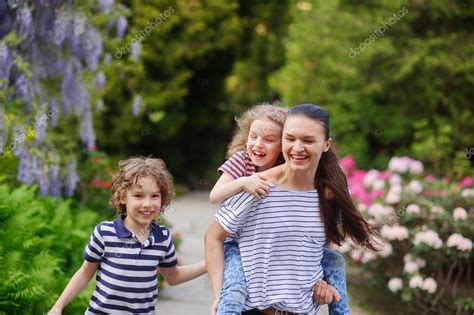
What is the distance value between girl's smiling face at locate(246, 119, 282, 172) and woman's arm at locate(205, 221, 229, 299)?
0.37m

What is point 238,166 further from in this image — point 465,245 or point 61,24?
point 61,24

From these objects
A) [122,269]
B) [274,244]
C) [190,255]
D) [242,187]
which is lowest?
[190,255]

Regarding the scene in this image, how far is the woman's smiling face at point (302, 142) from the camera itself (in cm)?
266

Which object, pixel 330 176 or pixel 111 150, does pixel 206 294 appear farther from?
pixel 111 150

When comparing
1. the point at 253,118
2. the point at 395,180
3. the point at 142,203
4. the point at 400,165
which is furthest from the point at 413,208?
the point at 142,203

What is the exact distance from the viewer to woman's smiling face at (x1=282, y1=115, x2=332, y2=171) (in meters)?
2.66

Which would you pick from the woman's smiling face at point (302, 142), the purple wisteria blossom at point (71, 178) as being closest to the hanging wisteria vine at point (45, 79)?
the purple wisteria blossom at point (71, 178)

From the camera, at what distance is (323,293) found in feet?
9.06

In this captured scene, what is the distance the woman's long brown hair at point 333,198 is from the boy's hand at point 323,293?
0.19m

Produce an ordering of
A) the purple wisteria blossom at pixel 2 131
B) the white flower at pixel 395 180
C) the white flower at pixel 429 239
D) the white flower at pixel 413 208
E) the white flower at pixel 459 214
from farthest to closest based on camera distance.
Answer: the white flower at pixel 395 180 → the white flower at pixel 413 208 → the white flower at pixel 459 214 → the white flower at pixel 429 239 → the purple wisteria blossom at pixel 2 131

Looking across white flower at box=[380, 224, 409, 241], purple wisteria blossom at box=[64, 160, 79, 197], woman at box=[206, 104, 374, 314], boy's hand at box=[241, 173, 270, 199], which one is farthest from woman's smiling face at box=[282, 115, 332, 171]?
purple wisteria blossom at box=[64, 160, 79, 197]

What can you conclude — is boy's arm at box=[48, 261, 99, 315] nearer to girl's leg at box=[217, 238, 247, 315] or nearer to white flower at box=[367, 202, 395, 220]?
girl's leg at box=[217, 238, 247, 315]

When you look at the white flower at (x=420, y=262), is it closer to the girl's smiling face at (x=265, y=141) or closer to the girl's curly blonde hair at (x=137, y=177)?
the girl's smiling face at (x=265, y=141)

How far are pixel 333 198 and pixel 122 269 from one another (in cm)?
91
